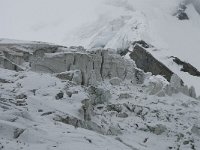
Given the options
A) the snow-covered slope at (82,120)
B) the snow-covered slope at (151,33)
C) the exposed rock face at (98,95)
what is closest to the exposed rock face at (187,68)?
the snow-covered slope at (151,33)

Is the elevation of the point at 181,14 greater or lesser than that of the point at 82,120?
greater

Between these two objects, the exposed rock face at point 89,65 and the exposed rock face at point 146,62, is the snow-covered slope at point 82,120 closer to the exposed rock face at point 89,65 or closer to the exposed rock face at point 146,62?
the exposed rock face at point 89,65

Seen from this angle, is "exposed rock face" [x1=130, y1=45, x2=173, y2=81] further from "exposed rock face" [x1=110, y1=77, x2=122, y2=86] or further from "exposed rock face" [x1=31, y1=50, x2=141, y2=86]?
"exposed rock face" [x1=110, y1=77, x2=122, y2=86]

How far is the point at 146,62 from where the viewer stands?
317 ft

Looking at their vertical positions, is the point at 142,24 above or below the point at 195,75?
above

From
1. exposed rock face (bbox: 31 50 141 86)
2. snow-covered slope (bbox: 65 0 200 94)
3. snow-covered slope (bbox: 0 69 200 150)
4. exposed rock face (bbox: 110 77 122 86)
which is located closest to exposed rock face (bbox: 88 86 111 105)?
snow-covered slope (bbox: 0 69 200 150)

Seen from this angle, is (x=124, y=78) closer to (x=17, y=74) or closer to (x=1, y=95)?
(x=17, y=74)

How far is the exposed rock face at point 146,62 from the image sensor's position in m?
94.2

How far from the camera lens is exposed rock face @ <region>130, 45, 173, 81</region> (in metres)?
94.2

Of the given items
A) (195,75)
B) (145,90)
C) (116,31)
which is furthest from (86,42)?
(145,90)

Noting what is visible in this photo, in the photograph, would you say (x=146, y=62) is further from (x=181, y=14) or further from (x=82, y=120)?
(x=82, y=120)

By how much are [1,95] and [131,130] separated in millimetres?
13164

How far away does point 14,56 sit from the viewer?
60781 mm

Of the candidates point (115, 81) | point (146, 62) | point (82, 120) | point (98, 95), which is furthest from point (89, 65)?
point (146, 62)
